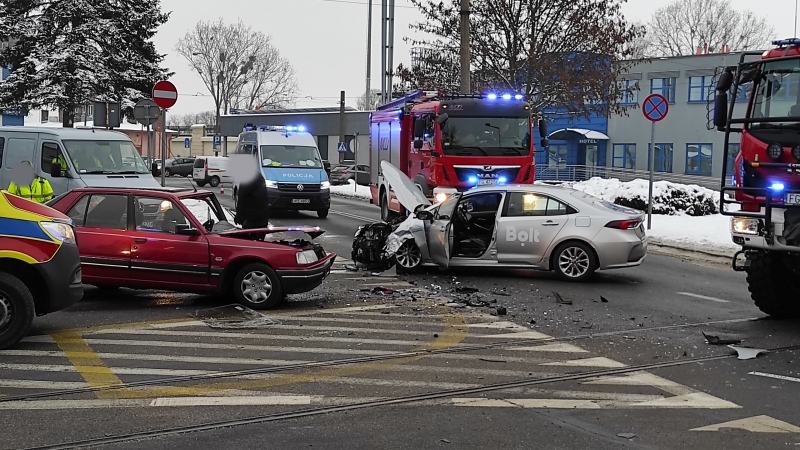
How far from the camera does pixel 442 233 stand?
13.2 meters

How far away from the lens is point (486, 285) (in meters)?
12.7

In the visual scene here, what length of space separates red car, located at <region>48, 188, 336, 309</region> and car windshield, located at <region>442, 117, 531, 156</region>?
8604mm

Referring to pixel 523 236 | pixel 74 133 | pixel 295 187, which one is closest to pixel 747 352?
pixel 523 236

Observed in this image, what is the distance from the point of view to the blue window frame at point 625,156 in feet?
176

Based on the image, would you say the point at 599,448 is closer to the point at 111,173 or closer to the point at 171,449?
the point at 171,449

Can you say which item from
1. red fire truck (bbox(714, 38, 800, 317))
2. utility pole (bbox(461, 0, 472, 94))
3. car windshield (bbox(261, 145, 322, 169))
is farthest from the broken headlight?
utility pole (bbox(461, 0, 472, 94))

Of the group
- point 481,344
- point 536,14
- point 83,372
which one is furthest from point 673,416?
point 536,14

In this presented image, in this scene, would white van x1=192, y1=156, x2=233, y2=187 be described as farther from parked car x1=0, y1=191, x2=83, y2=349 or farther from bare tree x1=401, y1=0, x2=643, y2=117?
parked car x1=0, y1=191, x2=83, y2=349

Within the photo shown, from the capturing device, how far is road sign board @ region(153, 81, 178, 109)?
60.6 ft

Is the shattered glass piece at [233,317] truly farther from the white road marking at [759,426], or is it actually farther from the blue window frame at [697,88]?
the blue window frame at [697,88]

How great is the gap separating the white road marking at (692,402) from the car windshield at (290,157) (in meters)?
18.6

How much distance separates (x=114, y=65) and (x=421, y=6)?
15.2m

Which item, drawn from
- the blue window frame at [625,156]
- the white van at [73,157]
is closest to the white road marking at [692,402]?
the white van at [73,157]

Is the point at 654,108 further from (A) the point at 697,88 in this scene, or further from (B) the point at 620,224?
(A) the point at 697,88
